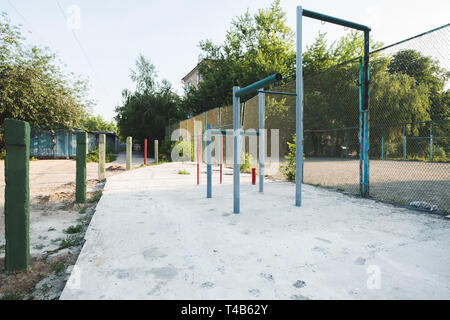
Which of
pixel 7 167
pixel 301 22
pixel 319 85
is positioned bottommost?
pixel 7 167

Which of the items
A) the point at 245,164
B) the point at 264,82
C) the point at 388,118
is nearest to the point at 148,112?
the point at 245,164

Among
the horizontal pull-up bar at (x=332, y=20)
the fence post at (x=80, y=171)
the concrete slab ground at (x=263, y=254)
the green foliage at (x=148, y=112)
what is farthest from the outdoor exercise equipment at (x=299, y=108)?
the green foliage at (x=148, y=112)

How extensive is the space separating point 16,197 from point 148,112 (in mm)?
21179

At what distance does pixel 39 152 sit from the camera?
53.3ft

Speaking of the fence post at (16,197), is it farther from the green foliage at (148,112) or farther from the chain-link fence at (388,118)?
the green foliage at (148,112)

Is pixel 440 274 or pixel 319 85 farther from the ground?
pixel 319 85

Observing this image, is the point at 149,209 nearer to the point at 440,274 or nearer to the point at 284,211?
the point at 284,211

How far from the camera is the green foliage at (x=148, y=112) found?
22.0 metres

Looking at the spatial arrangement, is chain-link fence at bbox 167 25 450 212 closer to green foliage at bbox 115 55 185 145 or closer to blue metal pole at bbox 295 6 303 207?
blue metal pole at bbox 295 6 303 207

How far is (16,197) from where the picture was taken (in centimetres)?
165
